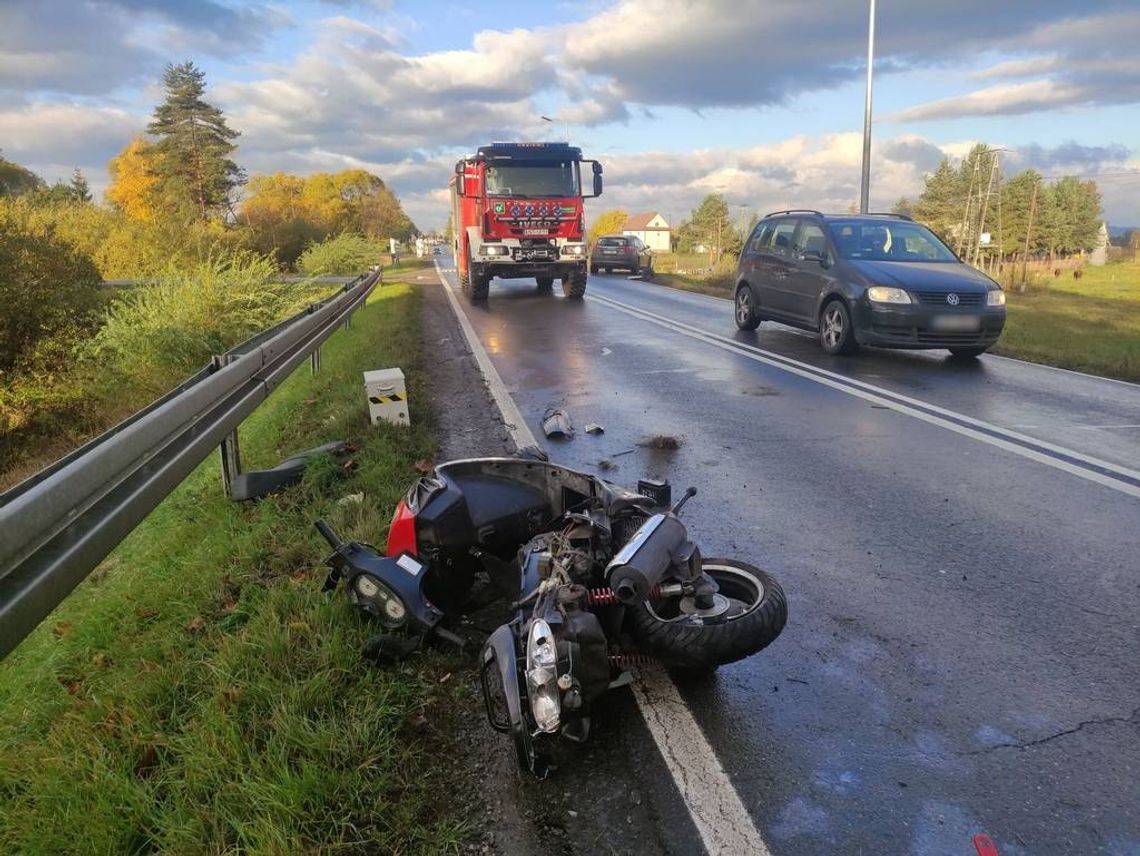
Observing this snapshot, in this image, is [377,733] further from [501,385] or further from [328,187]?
[328,187]

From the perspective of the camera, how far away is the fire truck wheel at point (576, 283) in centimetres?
2000

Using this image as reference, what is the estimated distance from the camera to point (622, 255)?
109 ft

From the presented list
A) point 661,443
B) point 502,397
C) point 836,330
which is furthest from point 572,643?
point 836,330

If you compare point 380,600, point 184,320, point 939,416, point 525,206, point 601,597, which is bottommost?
point 939,416

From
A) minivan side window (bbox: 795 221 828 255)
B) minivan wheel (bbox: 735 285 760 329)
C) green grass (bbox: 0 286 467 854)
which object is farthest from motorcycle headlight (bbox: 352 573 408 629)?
minivan wheel (bbox: 735 285 760 329)

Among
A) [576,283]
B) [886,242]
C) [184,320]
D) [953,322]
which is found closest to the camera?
[953,322]

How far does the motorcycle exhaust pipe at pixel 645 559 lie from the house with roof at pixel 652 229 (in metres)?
162

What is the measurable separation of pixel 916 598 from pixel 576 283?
1708cm

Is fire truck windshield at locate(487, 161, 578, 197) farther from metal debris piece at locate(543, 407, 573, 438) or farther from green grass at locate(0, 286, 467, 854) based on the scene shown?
green grass at locate(0, 286, 467, 854)

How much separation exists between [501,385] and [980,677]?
6.57 meters

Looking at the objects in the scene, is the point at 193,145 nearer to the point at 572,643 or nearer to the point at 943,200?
the point at 572,643

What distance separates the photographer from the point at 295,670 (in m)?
3.03

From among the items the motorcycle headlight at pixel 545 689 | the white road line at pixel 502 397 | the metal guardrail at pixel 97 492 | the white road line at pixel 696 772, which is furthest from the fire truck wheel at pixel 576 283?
the motorcycle headlight at pixel 545 689

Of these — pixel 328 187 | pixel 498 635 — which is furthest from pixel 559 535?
pixel 328 187
